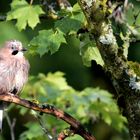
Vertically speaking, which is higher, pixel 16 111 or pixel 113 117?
pixel 113 117

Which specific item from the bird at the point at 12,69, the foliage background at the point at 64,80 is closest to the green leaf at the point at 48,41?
the foliage background at the point at 64,80

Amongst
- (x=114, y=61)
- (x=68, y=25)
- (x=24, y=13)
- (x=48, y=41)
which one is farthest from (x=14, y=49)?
(x=114, y=61)

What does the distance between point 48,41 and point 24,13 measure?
1.22m

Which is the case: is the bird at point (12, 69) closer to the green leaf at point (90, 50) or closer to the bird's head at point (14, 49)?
the bird's head at point (14, 49)

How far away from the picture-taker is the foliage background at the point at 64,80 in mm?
4824

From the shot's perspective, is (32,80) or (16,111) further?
(16,111)

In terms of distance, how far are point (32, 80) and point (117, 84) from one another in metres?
3.76

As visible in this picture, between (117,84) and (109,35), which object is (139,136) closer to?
(117,84)

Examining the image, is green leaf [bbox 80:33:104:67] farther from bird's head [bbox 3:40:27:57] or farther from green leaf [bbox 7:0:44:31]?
green leaf [bbox 7:0:44:31]

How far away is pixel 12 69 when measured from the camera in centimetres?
546

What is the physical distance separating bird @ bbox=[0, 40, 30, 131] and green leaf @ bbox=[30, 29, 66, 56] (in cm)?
46

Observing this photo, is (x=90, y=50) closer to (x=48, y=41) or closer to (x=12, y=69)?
(x=48, y=41)

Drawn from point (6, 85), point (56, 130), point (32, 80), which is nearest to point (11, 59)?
point (6, 85)

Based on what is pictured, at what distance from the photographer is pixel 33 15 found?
5902 millimetres
